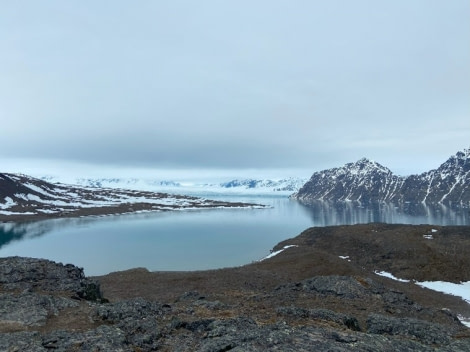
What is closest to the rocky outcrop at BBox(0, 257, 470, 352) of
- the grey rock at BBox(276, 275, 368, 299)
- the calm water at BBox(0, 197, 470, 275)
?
the grey rock at BBox(276, 275, 368, 299)

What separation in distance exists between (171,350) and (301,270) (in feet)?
110

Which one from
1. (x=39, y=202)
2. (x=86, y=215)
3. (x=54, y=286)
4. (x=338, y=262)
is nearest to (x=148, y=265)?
(x=338, y=262)

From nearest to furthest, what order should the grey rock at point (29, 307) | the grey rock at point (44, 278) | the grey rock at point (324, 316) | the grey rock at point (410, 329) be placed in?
the grey rock at point (410, 329) < the grey rock at point (29, 307) < the grey rock at point (324, 316) < the grey rock at point (44, 278)

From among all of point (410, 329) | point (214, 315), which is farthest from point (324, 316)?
point (214, 315)

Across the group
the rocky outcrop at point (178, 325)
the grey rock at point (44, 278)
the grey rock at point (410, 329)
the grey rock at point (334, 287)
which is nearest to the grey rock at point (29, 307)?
the rocky outcrop at point (178, 325)

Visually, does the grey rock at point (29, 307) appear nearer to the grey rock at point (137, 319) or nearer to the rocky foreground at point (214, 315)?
the rocky foreground at point (214, 315)

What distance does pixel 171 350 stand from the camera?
40.2 feet

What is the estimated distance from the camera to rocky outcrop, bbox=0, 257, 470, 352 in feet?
39.4

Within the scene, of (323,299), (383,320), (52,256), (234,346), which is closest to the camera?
(234,346)

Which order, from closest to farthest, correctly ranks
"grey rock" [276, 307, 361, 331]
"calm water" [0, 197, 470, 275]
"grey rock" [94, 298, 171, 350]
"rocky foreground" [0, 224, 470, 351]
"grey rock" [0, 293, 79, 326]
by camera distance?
"rocky foreground" [0, 224, 470, 351] < "grey rock" [94, 298, 171, 350] < "grey rock" [0, 293, 79, 326] < "grey rock" [276, 307, 361, 331] < "calm water" [0, 197, 470, 275]

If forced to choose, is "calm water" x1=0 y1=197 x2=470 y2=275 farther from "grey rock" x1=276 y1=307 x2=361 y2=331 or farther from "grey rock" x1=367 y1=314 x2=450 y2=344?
"grey rock" x1=367 y1=314 x2=450 y2=344

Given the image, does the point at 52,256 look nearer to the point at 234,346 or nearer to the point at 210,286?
the point at 210,286

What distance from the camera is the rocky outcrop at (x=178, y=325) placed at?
39.4 ft

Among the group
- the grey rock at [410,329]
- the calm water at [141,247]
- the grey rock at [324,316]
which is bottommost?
the calm water at [141,247]
